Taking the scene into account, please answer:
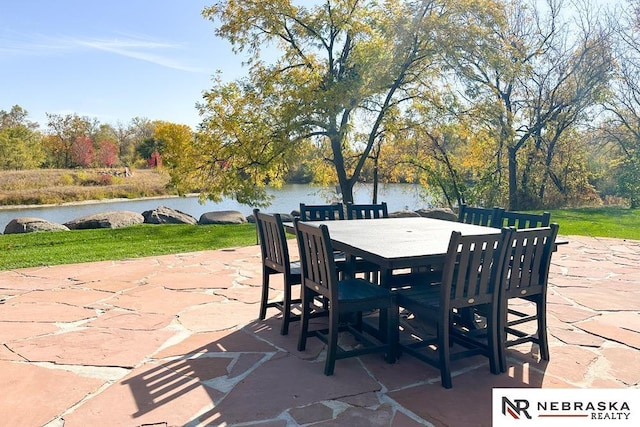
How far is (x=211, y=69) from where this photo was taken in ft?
31.6

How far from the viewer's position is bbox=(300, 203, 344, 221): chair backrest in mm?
3988

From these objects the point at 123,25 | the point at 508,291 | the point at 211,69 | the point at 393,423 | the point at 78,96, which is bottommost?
the point at 393,423

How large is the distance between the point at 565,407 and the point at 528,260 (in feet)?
2.43

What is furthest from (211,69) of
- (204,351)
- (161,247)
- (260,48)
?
(204,351)

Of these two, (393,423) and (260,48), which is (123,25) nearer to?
(260,48)

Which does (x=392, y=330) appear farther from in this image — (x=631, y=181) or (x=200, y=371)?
(x=631, y=181)

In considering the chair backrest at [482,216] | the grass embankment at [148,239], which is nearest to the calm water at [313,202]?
the grass embankment at [148,239]

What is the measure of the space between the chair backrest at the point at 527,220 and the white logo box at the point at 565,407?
121cm

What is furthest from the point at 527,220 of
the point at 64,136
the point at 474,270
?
the point at 64,136

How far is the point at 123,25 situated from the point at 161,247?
17.3ft

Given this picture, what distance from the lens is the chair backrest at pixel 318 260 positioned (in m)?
2.32

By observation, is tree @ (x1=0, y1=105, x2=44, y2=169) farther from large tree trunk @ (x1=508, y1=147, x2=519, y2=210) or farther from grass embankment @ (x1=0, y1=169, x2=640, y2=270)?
large tree trunk @ (x1=508, y1=147, x2=519, y2=210)

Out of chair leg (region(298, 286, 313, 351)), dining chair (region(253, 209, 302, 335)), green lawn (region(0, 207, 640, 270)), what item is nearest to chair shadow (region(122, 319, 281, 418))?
chair leg (region(298, 286, 313, 351))

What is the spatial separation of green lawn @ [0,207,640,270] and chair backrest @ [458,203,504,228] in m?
3.76
